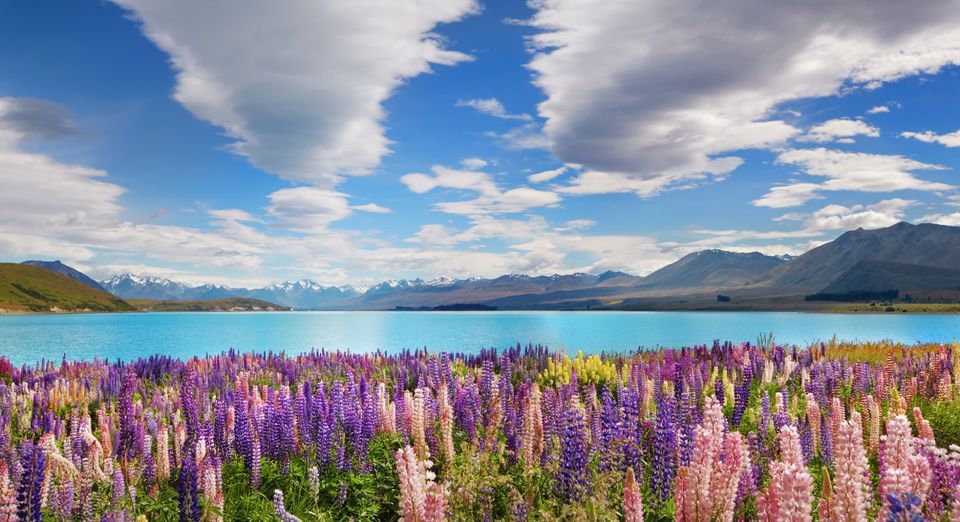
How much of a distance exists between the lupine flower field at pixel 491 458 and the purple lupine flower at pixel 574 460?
0.02 meters

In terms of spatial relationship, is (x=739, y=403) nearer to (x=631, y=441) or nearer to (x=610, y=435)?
(x=610, y=435)

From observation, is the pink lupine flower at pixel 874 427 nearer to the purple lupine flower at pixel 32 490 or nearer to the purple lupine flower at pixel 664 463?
the purple lupine flower at pixel 664 463

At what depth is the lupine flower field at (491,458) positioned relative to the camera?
4449 mm

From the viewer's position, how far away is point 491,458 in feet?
26.9

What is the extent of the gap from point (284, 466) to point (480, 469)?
3.93 m

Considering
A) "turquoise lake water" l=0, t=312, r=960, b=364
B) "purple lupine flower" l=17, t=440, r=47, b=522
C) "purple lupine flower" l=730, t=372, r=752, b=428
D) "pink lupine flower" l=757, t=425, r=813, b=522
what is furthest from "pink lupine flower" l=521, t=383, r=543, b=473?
"turquoise lake water" l=0, t=312, r=960, b=364

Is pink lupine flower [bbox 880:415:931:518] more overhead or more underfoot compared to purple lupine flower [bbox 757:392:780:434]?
more overhead

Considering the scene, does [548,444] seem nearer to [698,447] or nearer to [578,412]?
[578,412]

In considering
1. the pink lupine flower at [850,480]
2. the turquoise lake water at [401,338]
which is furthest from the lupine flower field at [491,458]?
the turquoise lake water at [401,338]

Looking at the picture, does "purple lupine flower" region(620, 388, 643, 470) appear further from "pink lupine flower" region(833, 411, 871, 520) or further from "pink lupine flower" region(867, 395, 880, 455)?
"pink lupine flower" region(867, 395, 880, 455)

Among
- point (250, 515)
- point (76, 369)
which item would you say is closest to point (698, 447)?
point (250, 515)

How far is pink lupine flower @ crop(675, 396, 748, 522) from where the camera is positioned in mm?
4410

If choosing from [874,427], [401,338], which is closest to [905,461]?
[874,427]

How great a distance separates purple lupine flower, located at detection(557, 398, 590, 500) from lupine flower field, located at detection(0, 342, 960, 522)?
19mm
